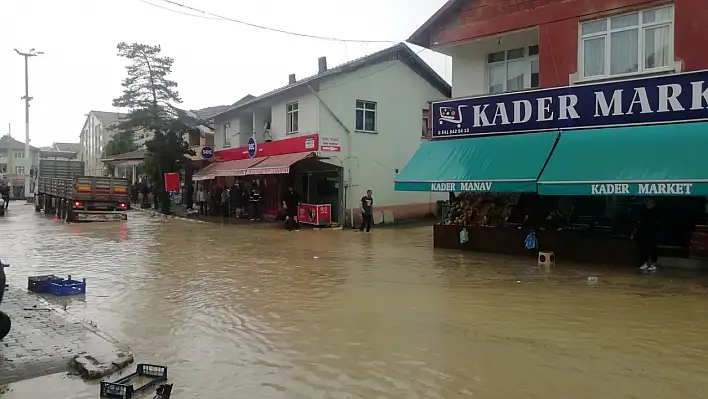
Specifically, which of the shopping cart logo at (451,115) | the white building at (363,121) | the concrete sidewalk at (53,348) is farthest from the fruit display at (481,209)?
the concrete sidewalk at (53,348)

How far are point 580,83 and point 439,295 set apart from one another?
23.1 ft

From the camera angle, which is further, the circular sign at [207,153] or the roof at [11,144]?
the roof at [11,144]

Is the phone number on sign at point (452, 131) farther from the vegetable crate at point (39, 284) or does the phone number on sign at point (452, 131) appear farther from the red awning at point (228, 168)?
the red awning at point (228, 168)

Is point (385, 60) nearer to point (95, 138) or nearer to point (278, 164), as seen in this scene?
point (278, 164)

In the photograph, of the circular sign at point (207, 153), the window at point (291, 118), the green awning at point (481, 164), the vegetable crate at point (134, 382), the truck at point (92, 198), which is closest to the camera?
the vegetable crate at point (134, 382)

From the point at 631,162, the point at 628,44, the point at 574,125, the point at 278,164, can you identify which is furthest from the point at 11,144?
the point at 631,162

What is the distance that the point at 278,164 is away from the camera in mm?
23609

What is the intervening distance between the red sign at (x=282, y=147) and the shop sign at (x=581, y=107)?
8008 millimetres

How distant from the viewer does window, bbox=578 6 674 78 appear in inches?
484

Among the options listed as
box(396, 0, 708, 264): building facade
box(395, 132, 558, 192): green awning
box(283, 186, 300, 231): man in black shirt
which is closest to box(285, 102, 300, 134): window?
box(283, 186, 300, 231): man in black shirt

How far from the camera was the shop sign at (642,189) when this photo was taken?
1042 cm

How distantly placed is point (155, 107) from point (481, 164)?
22505 mm

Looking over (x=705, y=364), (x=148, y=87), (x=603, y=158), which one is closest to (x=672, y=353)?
(x=705, y=364)

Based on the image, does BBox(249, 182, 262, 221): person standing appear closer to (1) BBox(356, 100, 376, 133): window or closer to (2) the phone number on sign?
(1) BBox(356, 100, 376, 133): window
